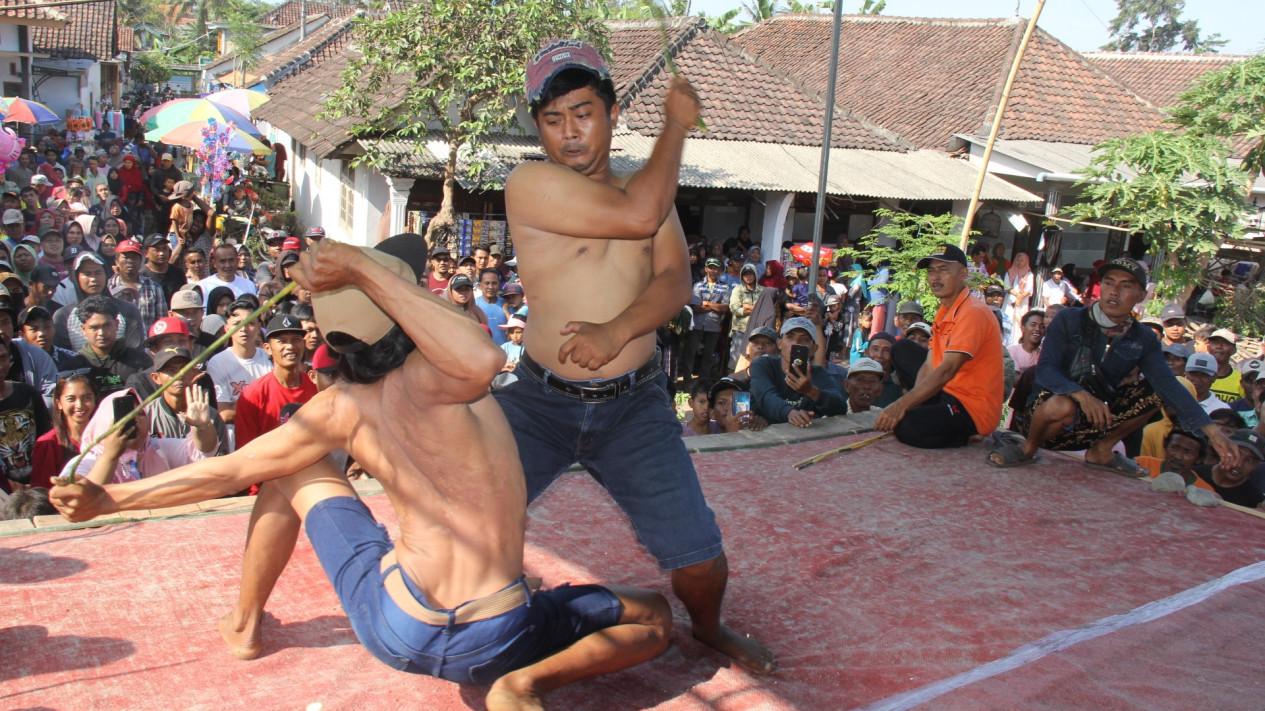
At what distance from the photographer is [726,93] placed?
54.0 feet

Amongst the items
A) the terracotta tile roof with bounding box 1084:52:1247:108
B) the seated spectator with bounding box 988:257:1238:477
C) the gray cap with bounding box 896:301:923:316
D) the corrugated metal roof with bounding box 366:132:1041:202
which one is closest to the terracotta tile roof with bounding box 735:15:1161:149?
the corrugated metal roof with bounding box 366:132:1041:202

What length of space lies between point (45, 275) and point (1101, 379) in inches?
317

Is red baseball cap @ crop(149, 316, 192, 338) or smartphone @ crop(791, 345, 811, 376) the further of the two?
smartphone @ crop(791, 345, 811, 376)

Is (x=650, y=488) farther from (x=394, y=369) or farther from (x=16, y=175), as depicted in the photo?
(x=16, y=175)

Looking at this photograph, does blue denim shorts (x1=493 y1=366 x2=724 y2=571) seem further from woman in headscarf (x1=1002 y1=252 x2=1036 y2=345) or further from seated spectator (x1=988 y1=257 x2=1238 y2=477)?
woman in headscarf (x1=1002 y1=252 x2=1036 y2=345)

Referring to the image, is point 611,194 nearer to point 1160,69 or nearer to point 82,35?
point 1160,69

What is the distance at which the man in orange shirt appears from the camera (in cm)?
541

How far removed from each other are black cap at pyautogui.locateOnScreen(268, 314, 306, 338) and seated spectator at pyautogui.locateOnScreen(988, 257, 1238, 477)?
3.92 m

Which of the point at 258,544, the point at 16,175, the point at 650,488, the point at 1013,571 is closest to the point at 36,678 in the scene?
the point at 258,544

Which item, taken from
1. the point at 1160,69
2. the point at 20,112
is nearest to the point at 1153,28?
the point at 1160,69

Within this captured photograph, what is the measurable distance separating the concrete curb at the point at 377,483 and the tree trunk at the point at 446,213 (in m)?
7.46

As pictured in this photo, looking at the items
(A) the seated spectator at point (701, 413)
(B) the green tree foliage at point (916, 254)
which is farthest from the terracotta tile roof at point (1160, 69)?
(A) the seated spectator at point (701, 413)

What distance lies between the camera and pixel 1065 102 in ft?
62.6

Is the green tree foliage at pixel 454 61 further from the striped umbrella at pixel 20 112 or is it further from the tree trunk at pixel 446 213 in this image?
the striped umbrella at pixel 20 112
